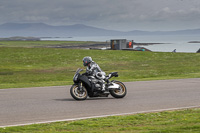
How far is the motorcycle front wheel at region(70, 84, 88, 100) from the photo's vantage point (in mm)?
12500

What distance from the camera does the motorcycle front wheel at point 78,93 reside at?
12500 millimetres

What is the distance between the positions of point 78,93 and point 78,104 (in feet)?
3.08

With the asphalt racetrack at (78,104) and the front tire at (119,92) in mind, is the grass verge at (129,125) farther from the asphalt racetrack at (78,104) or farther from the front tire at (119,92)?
the front tire at (119,92)

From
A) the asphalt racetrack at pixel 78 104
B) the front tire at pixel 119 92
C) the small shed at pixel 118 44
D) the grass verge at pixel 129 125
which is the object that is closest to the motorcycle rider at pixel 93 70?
the front tire at pixel 119 92

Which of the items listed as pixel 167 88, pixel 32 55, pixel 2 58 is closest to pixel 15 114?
pixel 167 88

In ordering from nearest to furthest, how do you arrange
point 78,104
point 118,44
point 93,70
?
1. point 78,104
2. point 93,70
3. point 118,44

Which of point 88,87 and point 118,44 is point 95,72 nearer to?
point 88,87

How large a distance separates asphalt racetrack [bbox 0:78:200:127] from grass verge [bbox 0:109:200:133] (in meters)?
0.87

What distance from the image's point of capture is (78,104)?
11719 millimetres

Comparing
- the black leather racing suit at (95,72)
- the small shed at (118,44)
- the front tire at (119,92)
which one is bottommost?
the front tire at (119,92)

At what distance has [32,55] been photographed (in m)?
49.3

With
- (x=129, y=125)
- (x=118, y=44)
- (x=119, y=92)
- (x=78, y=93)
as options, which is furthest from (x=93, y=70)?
(x=118, y=44)

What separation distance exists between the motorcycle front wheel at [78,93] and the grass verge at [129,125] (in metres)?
3.48

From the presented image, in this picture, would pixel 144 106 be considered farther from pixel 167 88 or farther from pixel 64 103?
pixel 167 88
